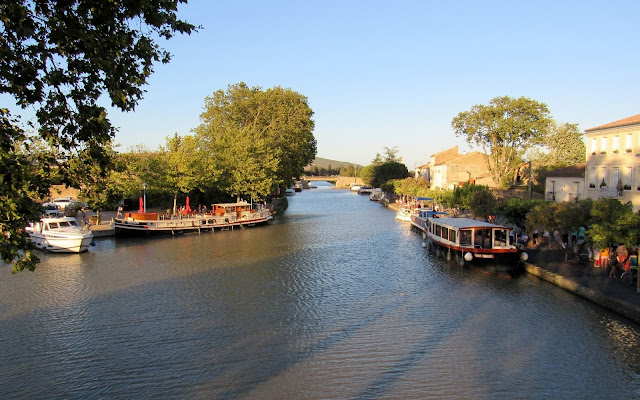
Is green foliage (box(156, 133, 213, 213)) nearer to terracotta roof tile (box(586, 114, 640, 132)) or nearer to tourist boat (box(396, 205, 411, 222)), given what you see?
tourist boat (box(396, 205, 411, 222))

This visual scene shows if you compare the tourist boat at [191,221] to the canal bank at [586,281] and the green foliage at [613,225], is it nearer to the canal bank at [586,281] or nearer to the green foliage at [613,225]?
the canal bank at [586,281]

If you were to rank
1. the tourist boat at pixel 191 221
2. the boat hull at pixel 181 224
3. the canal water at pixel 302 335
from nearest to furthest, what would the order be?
the canal water at pixel 302 335
the boat hull at pixel 181 224
the tourist boat at pixel 191 221

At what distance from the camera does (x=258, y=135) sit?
63125 mm

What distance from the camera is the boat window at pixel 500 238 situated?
26.2 metres

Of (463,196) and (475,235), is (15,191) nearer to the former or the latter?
(475,235)

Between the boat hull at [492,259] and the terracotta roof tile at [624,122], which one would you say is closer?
the boat hull at [492,259]

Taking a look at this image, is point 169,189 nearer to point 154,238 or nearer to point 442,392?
point 154,238

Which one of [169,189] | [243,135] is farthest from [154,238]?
[243,135]

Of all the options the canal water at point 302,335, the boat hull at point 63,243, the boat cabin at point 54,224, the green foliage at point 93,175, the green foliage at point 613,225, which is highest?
the green foliage at point 93,175

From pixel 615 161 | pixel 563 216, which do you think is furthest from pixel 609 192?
pixel 563 216

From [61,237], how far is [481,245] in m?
25.3

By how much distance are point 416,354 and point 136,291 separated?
1314cm

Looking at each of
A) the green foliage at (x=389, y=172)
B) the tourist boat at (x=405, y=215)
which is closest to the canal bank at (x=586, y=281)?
the tourist boat at (x=405, y=215)

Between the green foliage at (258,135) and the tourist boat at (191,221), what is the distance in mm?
5223
